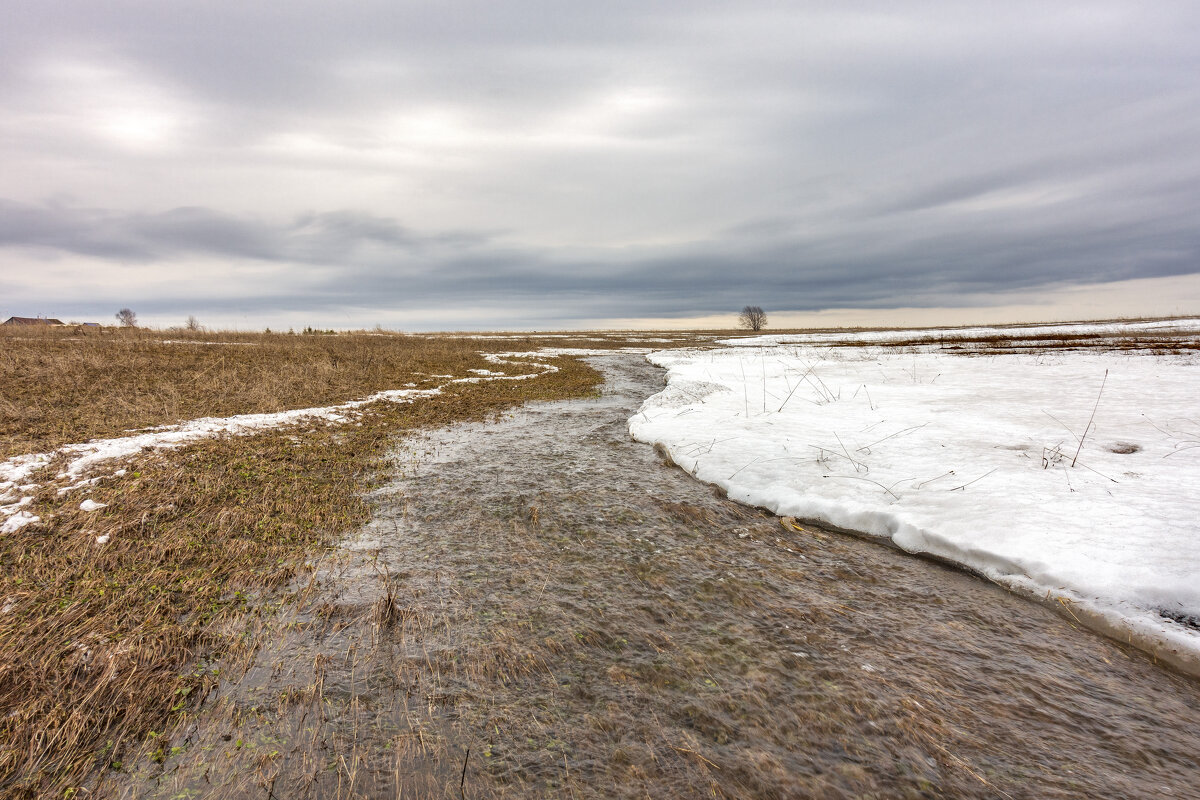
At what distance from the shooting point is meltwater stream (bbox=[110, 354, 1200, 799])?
8.18ft

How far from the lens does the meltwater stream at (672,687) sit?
2494 mm

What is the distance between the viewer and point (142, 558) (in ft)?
14.8

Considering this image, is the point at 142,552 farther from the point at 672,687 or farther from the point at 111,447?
the point at 672,687

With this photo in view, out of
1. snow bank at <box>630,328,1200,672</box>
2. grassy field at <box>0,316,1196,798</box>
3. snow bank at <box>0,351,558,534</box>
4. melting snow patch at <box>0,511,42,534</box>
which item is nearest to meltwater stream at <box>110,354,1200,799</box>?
grassy field at <box>0,316,1196,798</box>

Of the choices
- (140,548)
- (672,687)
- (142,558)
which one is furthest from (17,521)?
(672,687)

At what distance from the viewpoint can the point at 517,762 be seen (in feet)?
8.55

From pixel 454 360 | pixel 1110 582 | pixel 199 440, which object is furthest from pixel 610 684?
pixel 454 360

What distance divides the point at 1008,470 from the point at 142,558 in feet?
33.1

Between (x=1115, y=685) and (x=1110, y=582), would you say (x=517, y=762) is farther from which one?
(x=1110, y=582)

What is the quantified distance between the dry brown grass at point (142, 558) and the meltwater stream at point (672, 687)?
0.41 metres

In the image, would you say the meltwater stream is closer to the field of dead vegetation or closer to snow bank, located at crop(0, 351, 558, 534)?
the field of dead vegetation

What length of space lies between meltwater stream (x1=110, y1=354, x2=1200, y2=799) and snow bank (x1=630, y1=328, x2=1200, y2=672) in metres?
0.56

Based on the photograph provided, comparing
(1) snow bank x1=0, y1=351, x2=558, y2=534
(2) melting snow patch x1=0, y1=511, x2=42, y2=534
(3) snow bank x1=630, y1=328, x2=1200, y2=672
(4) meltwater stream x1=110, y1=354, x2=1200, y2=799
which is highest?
(1) snow bank x1=0, y1=351, x2=558, y2=534

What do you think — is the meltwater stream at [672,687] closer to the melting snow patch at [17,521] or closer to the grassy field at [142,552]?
the grassy field at [142,552]
